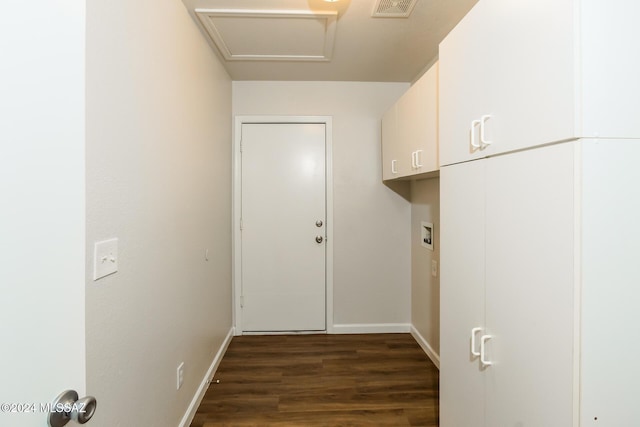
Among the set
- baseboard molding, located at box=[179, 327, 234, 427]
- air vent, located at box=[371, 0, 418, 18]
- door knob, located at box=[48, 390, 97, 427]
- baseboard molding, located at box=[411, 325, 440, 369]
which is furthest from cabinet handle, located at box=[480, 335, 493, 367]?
air vent, located at box=[371, 0, 418, 18]

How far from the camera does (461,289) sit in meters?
1.27

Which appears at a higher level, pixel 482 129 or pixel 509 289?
pixel 482 129

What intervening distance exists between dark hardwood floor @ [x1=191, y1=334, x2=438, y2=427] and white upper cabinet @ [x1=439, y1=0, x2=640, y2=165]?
170cm

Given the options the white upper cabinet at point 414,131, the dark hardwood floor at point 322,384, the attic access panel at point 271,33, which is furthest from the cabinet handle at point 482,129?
the dark hardwood floor at point 322,384

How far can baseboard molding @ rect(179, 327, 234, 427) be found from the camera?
1.77 metres

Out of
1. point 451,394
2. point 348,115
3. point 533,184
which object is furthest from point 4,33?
point 348,115

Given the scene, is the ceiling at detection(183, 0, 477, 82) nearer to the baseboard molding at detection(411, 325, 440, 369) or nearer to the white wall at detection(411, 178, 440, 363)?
the white wall at detection(411, 178, 440, 363)

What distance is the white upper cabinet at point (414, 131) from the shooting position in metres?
1.73

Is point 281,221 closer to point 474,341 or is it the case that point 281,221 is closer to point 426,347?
point 426,347

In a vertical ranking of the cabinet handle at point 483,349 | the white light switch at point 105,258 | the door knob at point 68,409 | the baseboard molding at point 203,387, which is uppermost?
the white light switch at point 105,258

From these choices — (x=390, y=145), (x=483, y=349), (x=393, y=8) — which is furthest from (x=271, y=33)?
(x=483, y=349)

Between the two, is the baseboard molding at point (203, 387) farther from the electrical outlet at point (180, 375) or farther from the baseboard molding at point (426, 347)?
the baseboard molding at point (426, 347)

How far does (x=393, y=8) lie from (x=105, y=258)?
6.50ft

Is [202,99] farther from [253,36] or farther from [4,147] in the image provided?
[4,147]
